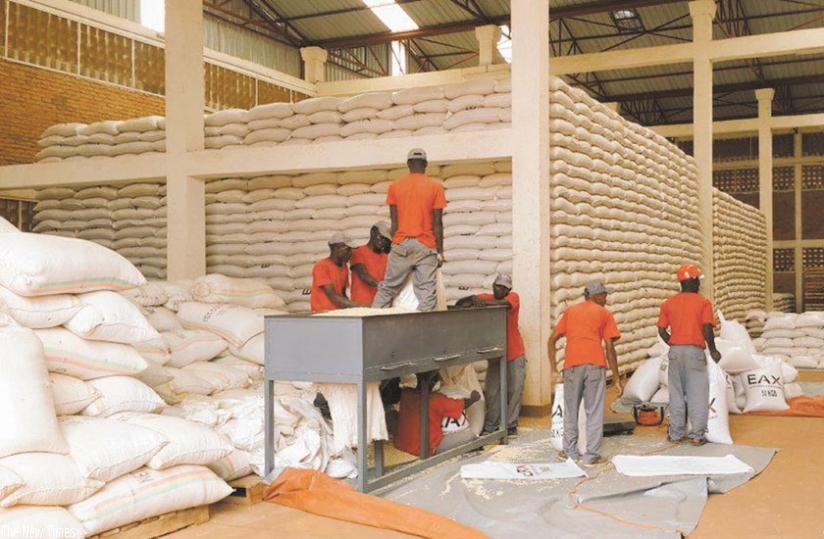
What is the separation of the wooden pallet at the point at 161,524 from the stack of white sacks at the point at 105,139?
614 centimetres

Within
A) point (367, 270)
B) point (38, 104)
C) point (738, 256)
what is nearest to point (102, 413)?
point (367, 270)

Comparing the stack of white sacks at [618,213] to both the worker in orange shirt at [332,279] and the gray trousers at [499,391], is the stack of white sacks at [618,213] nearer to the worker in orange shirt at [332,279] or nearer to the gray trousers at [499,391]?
the gray trousers at [499,391]

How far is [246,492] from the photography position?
18.1ft

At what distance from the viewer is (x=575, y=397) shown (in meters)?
6.62

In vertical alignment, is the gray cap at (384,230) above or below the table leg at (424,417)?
above

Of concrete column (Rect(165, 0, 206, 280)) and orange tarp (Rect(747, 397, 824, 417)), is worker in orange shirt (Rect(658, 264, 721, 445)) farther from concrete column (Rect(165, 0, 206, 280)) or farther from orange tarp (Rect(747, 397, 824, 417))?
concrete column (Rect(165, 0, 206, 280))

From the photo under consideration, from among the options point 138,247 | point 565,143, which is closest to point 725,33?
point 565,143

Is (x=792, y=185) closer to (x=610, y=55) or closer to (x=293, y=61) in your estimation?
(x=610, y=55)

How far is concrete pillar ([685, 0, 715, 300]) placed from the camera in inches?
578

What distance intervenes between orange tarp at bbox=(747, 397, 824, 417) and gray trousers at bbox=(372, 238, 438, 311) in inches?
153

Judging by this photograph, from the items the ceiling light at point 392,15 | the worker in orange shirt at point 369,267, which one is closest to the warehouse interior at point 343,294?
the worker in orange shirt at point 369,267

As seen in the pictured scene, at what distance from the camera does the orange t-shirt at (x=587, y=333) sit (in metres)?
6.55

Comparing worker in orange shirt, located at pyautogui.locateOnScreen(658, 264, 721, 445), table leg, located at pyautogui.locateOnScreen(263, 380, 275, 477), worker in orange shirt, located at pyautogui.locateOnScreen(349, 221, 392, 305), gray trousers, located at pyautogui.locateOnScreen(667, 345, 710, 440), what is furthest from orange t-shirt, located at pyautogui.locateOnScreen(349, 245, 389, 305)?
gray trousers, located at pyautogui.locateOnScreen(667, 345, 710, 440)

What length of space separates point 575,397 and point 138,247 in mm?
6162
